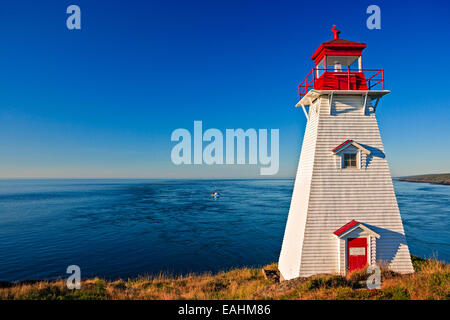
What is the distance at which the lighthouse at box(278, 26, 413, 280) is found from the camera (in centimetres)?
1034

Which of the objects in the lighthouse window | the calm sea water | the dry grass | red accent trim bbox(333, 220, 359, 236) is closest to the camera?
the dry grass

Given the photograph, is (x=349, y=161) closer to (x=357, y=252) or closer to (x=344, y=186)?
(x=344, y=186)

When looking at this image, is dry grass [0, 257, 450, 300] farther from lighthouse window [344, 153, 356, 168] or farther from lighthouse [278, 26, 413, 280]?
lighthouse window [344, 153, 356, 168]

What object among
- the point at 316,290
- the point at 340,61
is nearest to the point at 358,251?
the point at 316,290

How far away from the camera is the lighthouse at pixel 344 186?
10.3m

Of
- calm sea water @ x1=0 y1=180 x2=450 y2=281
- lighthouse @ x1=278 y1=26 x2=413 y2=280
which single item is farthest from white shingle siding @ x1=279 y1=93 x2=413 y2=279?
calm sea water @ x1=0 y1=180 x2=450 y2=281

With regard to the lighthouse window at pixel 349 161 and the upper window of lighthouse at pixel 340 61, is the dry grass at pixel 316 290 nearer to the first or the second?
the lighthouse window at pixel 349 161

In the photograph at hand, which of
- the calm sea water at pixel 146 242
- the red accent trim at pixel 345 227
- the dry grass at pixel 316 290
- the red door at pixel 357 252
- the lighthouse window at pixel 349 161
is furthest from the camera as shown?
the calm sea water at pixel 146 242

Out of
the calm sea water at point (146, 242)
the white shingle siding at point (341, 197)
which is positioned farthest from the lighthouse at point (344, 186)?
the calm sea water at point (146, 242)

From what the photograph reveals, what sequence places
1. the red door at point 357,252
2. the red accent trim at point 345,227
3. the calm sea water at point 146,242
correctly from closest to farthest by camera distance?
the red accent trim at point 345,227, the red door at point 357,252, the calm sea water at point 146,242

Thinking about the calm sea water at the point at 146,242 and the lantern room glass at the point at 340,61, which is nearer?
the lantern room glass at the point at 340,61

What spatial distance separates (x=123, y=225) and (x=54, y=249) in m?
10.2

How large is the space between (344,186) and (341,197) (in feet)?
1.74

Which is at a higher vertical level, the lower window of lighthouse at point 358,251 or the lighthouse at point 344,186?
the lighthouse at point 344,186
